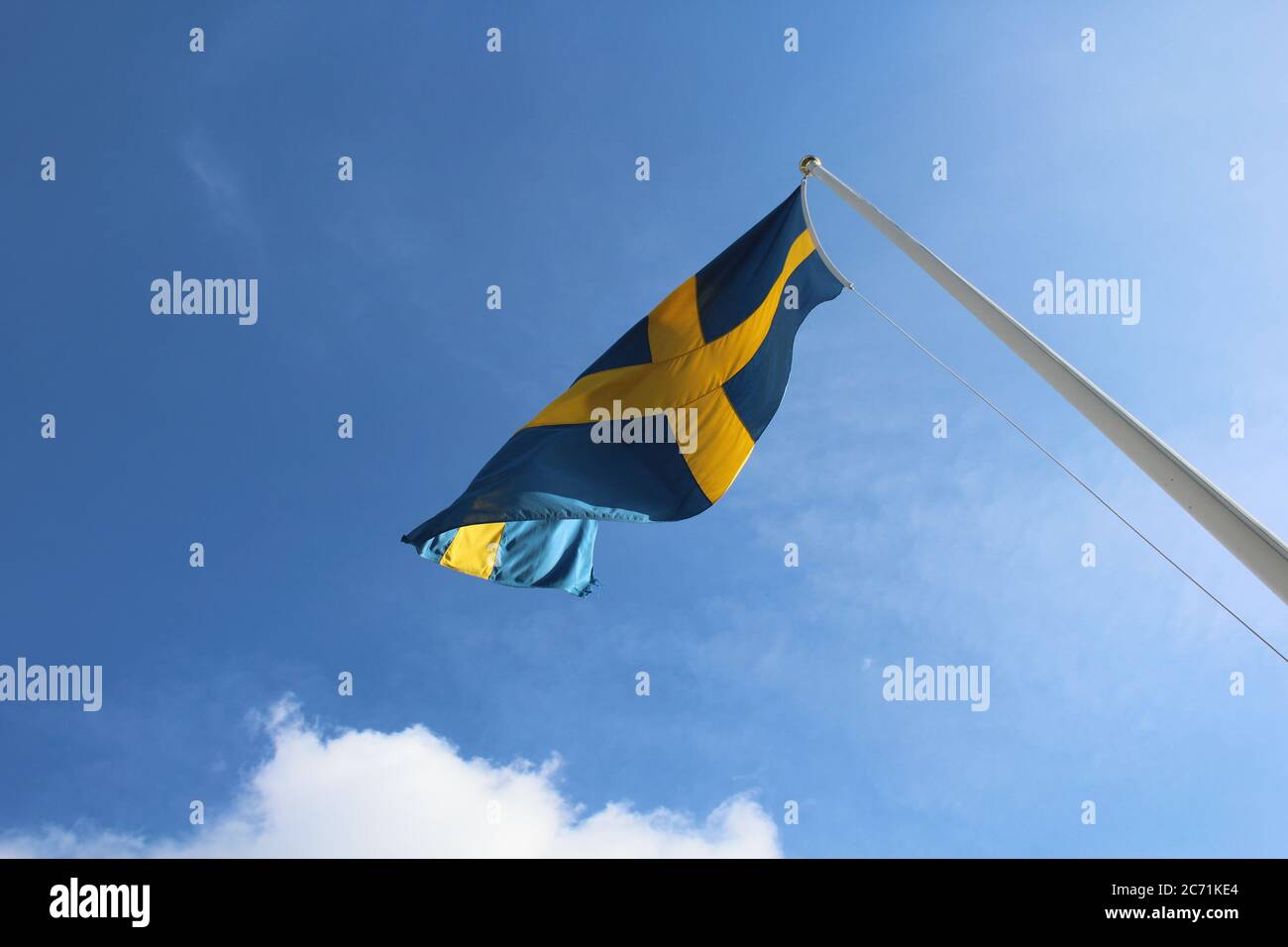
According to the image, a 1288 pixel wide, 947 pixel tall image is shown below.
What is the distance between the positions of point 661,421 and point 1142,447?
16.1ft

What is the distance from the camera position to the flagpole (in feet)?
12.3

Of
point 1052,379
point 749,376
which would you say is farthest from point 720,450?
point 1052,379

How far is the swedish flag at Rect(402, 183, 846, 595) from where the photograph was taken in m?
7.98

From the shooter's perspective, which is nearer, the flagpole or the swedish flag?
the flagpole

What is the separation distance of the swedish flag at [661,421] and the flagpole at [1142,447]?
2.15 m

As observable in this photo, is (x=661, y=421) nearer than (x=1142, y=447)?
No

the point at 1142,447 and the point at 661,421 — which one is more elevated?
the point at 661,421

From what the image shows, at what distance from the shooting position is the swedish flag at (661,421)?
798cm

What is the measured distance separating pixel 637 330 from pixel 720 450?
1.74 metres

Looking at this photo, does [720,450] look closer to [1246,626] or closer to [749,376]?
[749,376]

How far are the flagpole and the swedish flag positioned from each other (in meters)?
2.15

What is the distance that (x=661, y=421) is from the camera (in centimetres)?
861

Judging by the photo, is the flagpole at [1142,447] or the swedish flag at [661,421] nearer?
the flagpole at [1142,447]
